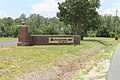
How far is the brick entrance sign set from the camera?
39.5m

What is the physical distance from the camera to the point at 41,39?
140ft

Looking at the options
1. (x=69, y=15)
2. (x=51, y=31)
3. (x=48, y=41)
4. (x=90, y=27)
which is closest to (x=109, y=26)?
(x=51, y=31)

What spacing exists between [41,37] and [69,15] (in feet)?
72.5

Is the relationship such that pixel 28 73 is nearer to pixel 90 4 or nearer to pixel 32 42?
pixel 32 42

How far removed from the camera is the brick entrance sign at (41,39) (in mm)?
39500

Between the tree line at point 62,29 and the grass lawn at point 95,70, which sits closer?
the grass lawn at point 95,70

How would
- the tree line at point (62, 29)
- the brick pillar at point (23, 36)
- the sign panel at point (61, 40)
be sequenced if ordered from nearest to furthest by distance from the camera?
the brick pillar at point (23, 36) → the sign panel at point (61, 40) → the tree line at point (62, 29)

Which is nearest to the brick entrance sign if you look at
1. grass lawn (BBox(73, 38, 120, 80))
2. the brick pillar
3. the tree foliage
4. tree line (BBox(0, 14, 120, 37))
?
the brick pillar

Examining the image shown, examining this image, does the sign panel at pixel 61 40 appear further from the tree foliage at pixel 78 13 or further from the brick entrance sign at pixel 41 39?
the tree foliage at pixel 78 13

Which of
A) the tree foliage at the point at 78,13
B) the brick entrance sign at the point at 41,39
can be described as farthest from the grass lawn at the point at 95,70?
the tree foliage at the point at 78,13

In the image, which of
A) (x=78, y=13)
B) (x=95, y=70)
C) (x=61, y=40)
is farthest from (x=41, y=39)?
(x=95, y=70)

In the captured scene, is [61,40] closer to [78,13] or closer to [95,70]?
[78,13]

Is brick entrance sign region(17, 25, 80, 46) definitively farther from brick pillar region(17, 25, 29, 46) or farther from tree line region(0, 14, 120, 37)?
tree line region(0, 14, 120, 37)

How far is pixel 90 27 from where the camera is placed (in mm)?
70000
